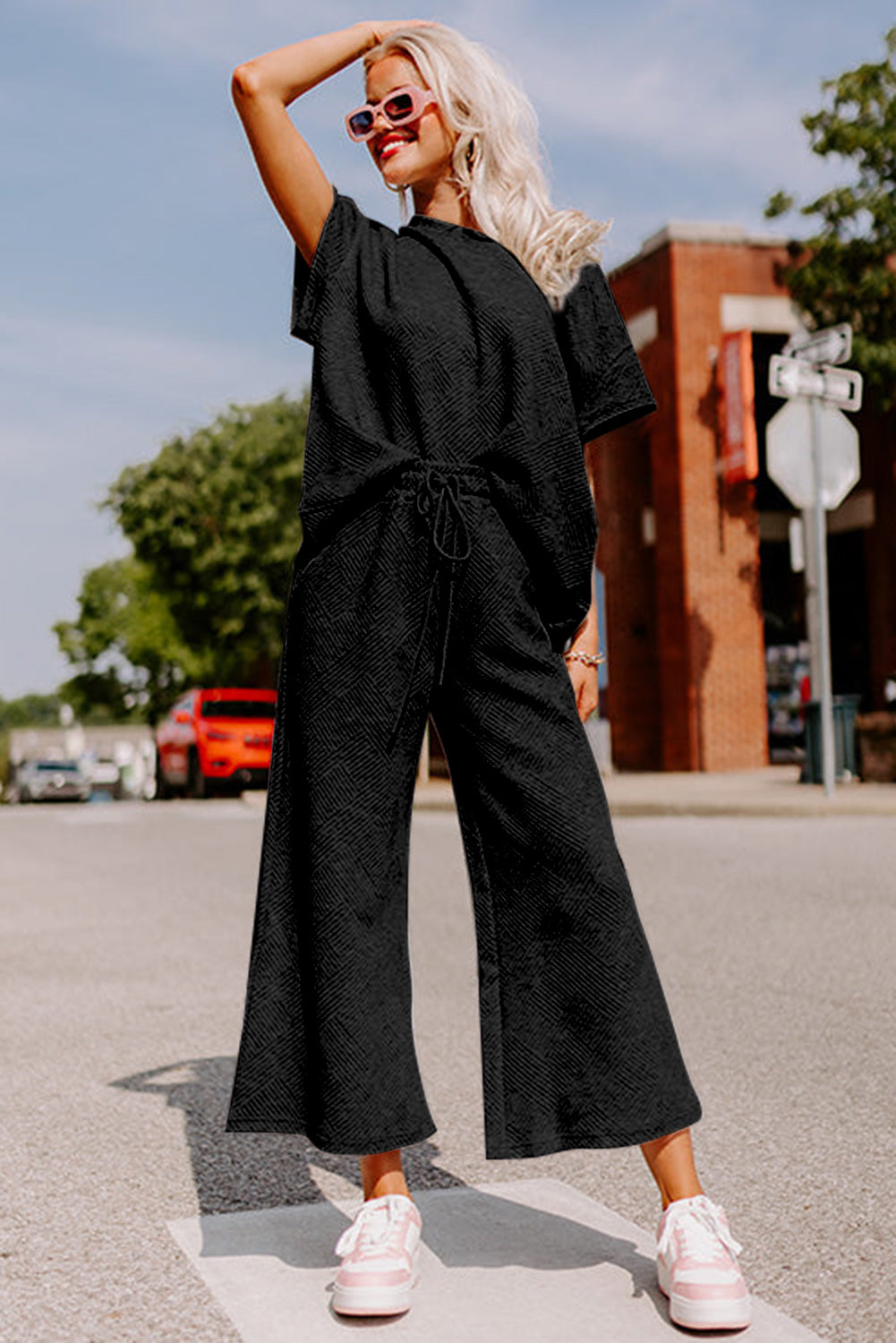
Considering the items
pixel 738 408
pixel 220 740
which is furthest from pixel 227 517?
pixel 738 408

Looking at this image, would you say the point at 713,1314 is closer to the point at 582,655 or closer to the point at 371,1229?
the point at 371,1229

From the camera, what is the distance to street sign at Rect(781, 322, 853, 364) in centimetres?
1434

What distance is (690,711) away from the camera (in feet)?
78.6

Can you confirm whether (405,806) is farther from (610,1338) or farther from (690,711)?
(690,711)

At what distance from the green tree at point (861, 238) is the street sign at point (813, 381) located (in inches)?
281

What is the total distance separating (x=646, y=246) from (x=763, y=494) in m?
4.69

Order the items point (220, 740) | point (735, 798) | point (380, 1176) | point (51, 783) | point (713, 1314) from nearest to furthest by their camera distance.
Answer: point (713, 1314)
point (380, 1176)
point (735, 798)
point (220, 740)
point (51, 783)

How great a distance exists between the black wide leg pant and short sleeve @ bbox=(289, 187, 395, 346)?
11.4 inches

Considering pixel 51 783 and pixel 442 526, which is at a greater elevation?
pixel 442 526

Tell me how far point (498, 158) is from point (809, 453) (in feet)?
42.4

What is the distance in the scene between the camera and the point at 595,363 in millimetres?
2512

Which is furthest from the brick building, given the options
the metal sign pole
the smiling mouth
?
the smiling mouth

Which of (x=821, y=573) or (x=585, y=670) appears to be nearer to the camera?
(x=585, y=670)

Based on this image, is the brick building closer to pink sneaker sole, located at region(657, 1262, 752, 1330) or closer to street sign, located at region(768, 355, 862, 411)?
street sign, located at region(768, 355, 862, 411)
